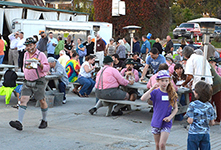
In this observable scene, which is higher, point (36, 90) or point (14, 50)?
point (14, 50)

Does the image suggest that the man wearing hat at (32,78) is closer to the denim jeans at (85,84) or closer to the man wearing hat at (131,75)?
the man wearing hat at (131,75)

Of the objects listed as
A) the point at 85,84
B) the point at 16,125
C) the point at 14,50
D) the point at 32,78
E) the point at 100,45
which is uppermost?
the point at 100,45

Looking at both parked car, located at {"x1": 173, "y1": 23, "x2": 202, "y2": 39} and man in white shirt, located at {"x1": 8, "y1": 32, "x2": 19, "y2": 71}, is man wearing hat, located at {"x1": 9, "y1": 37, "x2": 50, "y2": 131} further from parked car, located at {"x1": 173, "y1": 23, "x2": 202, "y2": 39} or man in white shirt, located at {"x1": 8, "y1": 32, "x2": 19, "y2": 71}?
parked car, located at {"x1": 173, "y1": 23, "x2": 202, "y2": 39}

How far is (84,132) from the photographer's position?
7.14 m

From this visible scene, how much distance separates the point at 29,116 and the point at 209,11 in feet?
150

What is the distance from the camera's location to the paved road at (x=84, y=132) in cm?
616

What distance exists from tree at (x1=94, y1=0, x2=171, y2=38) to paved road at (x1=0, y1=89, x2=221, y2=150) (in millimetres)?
24335

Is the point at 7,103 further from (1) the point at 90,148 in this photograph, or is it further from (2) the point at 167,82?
(2) the point at 167,82

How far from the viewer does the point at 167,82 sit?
5.12m

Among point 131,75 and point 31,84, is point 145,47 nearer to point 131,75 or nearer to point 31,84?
point 131,75

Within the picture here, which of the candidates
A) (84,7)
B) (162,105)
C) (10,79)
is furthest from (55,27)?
(84,7)

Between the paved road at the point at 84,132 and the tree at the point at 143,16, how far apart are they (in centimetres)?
2433

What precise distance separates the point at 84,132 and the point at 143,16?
88.4 feet

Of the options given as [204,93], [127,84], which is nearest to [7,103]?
[127,84]
